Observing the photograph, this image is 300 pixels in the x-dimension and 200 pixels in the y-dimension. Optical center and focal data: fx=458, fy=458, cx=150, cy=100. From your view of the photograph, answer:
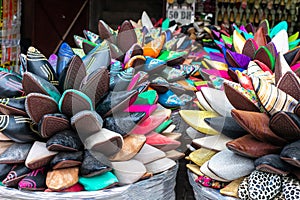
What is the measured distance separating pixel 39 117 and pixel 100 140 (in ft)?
0.41

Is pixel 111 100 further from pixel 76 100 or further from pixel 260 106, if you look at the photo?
pixel 260 106

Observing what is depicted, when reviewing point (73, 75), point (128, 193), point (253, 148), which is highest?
point (73, 75)

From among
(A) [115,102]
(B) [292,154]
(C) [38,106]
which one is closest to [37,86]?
(C) [38,106]

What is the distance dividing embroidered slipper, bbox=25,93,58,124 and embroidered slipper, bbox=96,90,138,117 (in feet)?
0.30

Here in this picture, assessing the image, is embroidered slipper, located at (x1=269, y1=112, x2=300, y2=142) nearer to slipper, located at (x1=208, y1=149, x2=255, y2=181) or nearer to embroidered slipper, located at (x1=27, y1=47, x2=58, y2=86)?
slipper, located at (x1=208, y1=149, x2=255, y2=181)

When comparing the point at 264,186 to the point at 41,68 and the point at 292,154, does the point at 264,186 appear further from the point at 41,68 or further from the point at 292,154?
the point at 41,68

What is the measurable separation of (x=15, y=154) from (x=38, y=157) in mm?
60

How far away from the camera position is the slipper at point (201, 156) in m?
0.90

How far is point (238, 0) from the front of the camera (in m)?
4.13

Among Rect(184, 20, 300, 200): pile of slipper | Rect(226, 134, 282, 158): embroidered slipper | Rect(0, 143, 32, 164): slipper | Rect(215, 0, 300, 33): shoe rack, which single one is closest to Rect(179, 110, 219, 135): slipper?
Rect(184, 20, 300, 200): pile of slipper

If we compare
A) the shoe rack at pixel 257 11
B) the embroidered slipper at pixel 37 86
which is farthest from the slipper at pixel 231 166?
the shoe rack at pixel 257 11

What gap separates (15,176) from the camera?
Answer: 0.82m

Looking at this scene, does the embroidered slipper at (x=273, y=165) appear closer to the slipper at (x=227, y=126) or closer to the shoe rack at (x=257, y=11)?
the slipper at (x=227, y=126)

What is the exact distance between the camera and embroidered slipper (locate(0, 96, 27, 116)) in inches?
34.1
